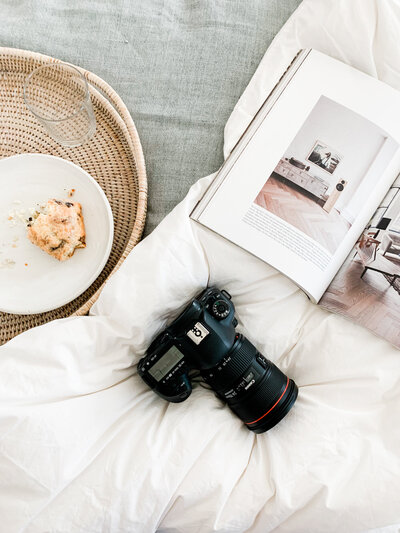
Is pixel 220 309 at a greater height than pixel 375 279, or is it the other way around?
pixel 375 279

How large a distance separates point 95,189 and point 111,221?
0.06 m

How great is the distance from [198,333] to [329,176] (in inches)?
10.8

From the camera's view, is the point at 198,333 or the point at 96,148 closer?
the point at 198,333

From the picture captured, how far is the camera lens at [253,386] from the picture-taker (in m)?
0.60

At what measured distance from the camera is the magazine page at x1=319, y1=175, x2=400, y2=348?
0.62 metres

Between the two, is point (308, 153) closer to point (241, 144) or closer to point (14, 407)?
point (241, 144)

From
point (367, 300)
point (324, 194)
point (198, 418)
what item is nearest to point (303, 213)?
point (324, 194)

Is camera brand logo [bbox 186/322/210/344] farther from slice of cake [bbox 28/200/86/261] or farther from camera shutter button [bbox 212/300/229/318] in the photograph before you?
slice of cake [bbox 28/200/86/261]

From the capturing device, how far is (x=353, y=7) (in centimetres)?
70

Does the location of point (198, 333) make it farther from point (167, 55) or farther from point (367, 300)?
point (167, 55)

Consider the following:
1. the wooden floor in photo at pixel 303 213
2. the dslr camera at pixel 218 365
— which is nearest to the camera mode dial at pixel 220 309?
the dslr camera at pixel 218 365

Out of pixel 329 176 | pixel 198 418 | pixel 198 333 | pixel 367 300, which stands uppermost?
pixel 329 176

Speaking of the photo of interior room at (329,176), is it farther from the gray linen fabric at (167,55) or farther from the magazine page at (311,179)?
the gray linen fabric at (167,55)

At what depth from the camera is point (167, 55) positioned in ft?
2.59
